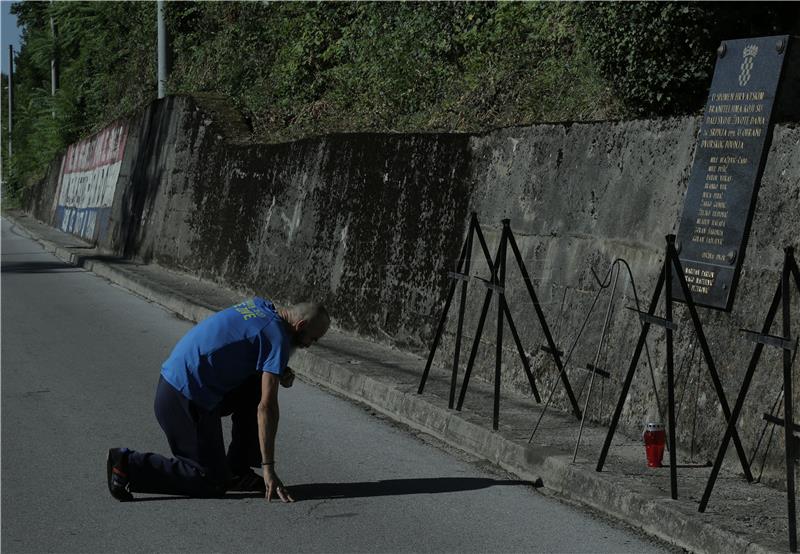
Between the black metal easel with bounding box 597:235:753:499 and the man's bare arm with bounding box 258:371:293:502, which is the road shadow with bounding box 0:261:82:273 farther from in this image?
the black metal easel with bounding box 597:235:753:499

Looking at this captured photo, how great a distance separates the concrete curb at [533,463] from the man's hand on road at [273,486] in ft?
5.01

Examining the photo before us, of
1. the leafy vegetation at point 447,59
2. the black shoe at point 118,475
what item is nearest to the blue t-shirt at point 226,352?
the black shoe at point 118,475

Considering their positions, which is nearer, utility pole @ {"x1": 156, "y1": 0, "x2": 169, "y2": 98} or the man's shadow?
the man's shadow

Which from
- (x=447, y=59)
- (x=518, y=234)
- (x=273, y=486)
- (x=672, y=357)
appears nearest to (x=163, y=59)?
(x=447, y=59)

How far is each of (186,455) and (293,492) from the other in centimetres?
64

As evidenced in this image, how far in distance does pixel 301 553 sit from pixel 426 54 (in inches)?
489

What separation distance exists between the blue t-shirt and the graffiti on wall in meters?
23.9

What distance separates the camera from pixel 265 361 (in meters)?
6.13

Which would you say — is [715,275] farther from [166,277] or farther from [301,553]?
[166,277]

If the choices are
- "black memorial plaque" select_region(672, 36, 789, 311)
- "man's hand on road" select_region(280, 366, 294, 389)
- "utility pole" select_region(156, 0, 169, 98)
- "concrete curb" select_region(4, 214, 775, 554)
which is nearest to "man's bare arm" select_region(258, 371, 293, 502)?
"man's hand on road" select_region(280, 366, 294, 389)

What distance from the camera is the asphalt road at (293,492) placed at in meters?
5.62

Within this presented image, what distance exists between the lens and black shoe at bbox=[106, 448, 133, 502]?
20.3ft

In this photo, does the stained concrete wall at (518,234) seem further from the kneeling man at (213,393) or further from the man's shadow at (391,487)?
the kneeling man at (213,393)

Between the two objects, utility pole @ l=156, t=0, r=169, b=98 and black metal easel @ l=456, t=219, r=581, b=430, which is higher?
utility pole @ l=156, t=0, r=169, b=98
